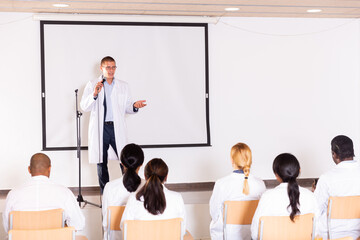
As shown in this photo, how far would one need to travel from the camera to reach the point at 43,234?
109 inches

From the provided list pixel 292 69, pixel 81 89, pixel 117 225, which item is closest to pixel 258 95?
pixel 292 69

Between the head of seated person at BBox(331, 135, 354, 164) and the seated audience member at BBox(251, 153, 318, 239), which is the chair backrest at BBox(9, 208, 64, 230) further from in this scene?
the head of seated person at BBox(331, 135, 354, 164)

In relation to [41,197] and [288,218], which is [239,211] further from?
[41,197]

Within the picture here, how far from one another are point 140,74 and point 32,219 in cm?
371

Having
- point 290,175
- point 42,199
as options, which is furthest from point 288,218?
point 42,199

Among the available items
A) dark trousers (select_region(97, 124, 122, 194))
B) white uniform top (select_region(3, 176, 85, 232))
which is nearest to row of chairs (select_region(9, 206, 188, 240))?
white uniform top (select_region(3, 176, 85, 232))

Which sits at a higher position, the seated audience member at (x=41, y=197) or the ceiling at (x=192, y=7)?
the ceiling at (x=192, y=7)

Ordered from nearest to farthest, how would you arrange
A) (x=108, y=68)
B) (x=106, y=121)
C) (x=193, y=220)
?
(x=193, y=220) → (x=108, y=68) → (x=106, y=121)

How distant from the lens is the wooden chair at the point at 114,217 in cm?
356

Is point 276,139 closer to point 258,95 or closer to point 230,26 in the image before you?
point 258,95

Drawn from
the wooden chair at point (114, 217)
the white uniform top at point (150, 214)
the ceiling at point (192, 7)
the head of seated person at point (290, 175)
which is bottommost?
the wooden chair at point (114, 217)

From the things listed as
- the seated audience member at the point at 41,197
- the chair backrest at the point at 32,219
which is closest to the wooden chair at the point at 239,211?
the seated audience member at the point at 41,197

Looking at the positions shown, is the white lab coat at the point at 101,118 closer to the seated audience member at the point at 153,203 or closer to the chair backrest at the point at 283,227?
the seated audience member at the point at 153,203

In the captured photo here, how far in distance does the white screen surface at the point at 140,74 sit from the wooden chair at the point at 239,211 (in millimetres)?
3154
